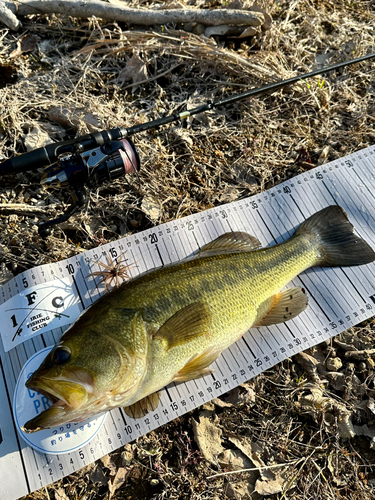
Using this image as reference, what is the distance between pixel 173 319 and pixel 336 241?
6.76ft

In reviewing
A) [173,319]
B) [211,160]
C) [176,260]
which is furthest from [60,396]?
[211,160]

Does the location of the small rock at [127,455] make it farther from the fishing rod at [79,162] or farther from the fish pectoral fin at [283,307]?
the fishing rod at [79,162]

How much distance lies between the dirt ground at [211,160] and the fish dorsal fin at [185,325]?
102 cm

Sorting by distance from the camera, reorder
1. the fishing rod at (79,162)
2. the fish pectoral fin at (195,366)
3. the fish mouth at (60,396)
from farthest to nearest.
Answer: the fishing rod at (79,162), the fish pectoral fin at (195,366), the fish mouth at (60,396)

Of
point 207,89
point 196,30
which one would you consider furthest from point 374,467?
point 196,30

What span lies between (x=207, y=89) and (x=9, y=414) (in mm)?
4158

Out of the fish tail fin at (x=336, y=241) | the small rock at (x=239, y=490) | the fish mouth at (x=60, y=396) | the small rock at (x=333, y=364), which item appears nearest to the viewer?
the fish mouth at (x=60, y=396)

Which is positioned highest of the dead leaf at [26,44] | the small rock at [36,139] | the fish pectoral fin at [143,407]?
the dead leaf at [26,44]

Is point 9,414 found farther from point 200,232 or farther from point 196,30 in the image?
point 196,30

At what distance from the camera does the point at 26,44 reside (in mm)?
4562

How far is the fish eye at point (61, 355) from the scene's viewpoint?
93.1 inches

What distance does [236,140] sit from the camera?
14.5 feet

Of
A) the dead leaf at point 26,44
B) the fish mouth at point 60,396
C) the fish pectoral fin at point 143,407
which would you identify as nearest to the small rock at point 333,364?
the fish pectoral fin at point 143,407

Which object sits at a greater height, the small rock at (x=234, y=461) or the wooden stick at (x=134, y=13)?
the wooden stick at (x=134, y=13)
